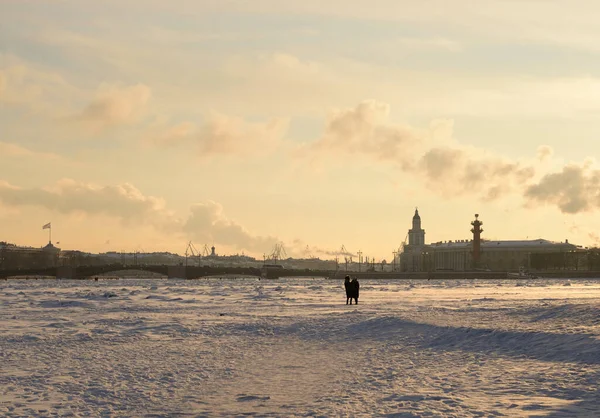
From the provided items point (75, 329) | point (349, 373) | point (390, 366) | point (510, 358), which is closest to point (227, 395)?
point (349, 373)

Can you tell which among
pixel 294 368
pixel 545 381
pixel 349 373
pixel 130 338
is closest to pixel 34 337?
pixel 130 338

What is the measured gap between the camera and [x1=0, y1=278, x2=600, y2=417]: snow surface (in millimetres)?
14445

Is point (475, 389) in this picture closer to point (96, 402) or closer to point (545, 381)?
point (545, 381)

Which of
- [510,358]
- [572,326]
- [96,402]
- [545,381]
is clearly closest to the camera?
[96,402]

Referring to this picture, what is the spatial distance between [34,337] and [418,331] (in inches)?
487

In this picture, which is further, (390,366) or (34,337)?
(34,337)

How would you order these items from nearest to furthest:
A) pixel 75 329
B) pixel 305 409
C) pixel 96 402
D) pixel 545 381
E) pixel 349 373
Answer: pixel 305 409, pixel 96 402, pixel 545 381, pixel 349 373, pixel 75 329

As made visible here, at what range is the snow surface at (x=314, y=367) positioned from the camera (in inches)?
569

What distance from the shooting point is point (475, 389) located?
1573 cm

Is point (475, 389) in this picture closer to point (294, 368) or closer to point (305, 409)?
point (305, 409)

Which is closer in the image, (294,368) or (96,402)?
(96,402)

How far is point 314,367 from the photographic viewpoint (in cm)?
1970

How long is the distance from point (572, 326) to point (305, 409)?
12.7 metres

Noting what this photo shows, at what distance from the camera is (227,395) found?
15797 mm
